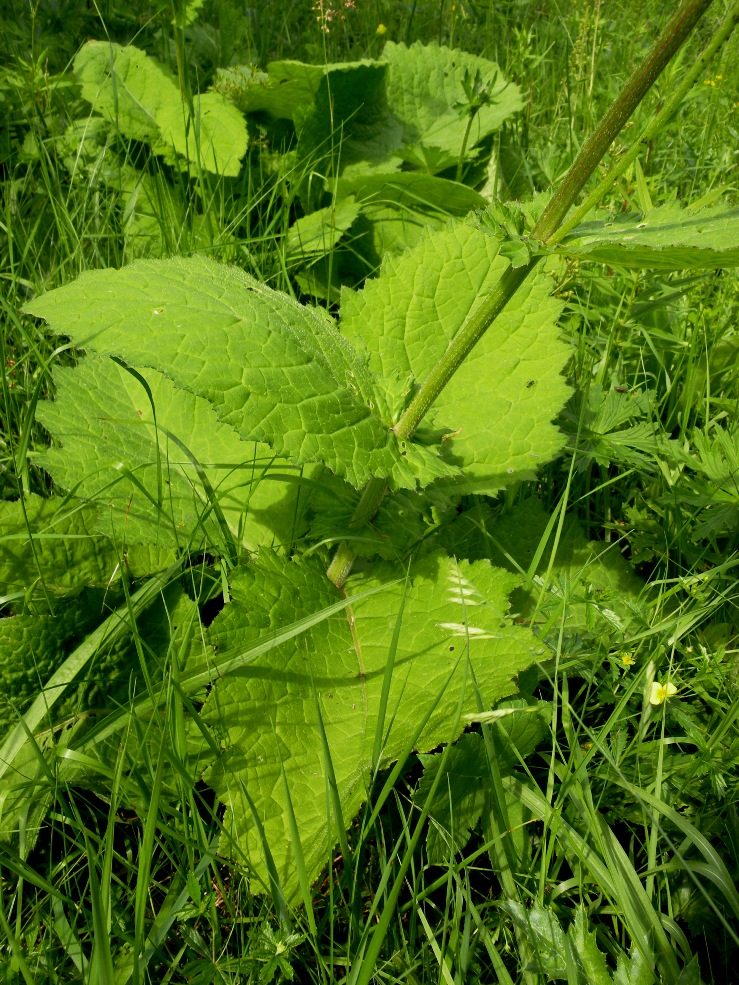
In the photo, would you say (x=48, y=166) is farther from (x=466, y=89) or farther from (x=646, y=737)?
(x=646, y=737)

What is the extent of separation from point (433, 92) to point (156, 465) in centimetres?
213

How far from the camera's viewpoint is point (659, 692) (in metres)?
1.46

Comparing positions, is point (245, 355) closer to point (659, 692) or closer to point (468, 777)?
point (468, 777)

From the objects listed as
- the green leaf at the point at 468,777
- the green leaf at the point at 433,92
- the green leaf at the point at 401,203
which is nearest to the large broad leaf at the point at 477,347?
the green leaf at the point at 468,777

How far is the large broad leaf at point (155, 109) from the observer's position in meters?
2.65

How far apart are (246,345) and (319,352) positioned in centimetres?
16

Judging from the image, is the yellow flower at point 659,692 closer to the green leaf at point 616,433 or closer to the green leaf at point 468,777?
the green leaf at point 468,777

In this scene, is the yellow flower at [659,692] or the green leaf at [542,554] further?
the green leaf at [542,554]

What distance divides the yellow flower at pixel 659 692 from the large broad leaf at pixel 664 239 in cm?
75

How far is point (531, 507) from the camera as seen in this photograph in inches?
76.6

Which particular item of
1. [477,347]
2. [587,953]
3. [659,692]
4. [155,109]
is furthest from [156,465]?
[155,109]

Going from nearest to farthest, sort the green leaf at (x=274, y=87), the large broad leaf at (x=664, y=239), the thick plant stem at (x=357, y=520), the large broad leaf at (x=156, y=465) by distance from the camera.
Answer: the large broad leaf at (x=664, y=239) → the thick plant stem at (x=357, y=520) → the large broad leaf at (x=156, y=465) → the green leaf at (x=274, y=87)

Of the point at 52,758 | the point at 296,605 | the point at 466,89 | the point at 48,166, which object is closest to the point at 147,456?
the point at 296,605

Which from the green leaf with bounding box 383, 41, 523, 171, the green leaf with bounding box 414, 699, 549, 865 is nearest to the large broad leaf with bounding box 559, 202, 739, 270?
the green leaf with bounding box 414, 699, 549, 865
